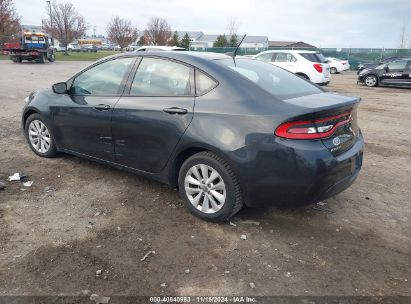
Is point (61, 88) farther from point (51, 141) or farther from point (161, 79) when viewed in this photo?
point (161, 79)

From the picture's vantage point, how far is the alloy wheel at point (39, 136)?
5.34m

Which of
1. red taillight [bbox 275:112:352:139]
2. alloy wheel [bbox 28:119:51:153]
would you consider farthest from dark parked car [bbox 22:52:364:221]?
alloy wheel [bbox 28:119:51:153]

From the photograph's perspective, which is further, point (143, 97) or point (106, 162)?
point (106, 162)

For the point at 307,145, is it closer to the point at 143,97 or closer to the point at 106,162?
the point at 143,97

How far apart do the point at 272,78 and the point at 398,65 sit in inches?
680

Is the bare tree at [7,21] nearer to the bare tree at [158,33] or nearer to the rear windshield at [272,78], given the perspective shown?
the bare tree at [158,33]

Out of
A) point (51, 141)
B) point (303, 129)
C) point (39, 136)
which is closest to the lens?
point (303, 129)

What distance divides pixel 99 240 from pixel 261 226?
5.09 ft

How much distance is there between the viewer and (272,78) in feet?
13.0

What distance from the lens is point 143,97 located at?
405 centimetres

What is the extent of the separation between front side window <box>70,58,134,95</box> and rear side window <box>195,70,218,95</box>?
3.39 feet

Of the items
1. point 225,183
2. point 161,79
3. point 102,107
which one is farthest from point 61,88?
point 225,183

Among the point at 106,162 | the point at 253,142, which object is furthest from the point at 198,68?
the point at 106,162

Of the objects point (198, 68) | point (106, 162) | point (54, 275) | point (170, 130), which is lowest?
point (54, 275)
